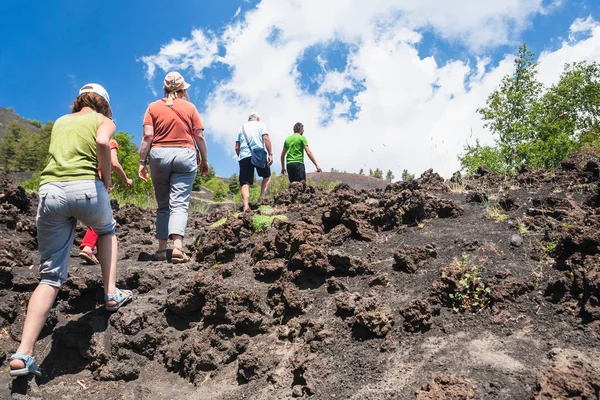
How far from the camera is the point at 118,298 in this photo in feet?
13.8

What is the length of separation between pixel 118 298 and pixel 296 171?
544cm

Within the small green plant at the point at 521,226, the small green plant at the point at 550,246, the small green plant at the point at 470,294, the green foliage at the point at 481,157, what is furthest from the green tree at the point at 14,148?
the small green plant at the point at 550,246

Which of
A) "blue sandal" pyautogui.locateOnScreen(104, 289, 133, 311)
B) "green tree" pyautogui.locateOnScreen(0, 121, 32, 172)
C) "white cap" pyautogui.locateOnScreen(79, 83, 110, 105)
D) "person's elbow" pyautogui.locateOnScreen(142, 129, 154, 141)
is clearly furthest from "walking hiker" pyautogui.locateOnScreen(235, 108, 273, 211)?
"green tree" pyautogui.locateOnScreen(0, 121, 32, 172)

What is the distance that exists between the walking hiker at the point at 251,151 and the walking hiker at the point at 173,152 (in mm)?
2383

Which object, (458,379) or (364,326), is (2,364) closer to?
(364,326)

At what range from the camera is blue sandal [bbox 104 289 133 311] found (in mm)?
4125

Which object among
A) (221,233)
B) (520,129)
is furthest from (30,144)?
(221,233)

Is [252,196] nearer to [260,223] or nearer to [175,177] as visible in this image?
[260,223]

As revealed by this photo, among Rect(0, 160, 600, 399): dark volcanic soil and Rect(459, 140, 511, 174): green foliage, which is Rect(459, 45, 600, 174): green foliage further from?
Rect(0, 160, 600, 399): dark volcanic soil

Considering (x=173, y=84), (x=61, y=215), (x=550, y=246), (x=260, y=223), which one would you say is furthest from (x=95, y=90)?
(x=550, y=246)

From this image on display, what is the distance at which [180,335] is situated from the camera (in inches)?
167

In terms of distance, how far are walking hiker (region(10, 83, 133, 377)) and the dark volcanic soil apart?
2.22 feet

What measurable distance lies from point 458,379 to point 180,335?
2.73 metres

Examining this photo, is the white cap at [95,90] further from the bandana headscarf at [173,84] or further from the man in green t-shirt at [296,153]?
the man in green t-shirt at [296,153]
